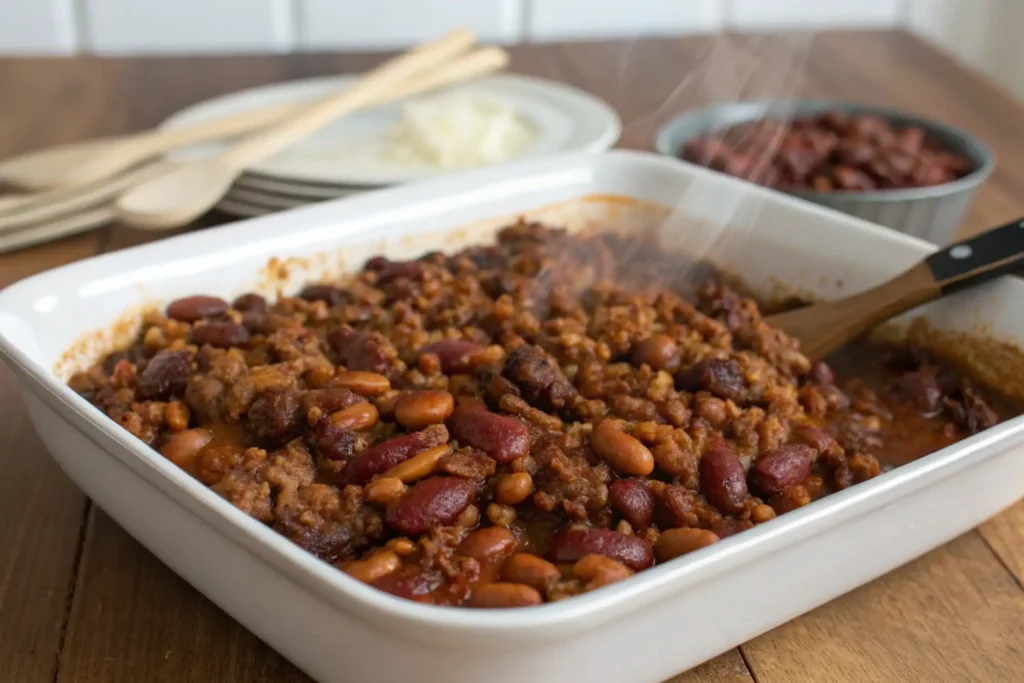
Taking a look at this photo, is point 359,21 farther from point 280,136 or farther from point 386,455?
point 386,455

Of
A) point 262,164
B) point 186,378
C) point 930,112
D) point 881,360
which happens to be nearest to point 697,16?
point 930,112

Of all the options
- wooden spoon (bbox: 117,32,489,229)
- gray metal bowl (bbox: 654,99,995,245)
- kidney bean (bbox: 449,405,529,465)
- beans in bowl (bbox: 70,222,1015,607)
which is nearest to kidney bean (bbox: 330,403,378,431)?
beans in bowl (bbox: 70,222,1015,607)

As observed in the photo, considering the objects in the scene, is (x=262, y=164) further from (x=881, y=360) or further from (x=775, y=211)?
(x=881, y=360)

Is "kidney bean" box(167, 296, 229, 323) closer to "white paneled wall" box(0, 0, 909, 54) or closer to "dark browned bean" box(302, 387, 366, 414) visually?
"dark browned bean" box(302, 387, 366, 414)

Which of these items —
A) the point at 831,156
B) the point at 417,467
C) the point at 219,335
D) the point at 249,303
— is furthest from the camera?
the point at 831,156

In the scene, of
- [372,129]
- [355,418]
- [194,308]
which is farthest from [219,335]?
[372,129]
